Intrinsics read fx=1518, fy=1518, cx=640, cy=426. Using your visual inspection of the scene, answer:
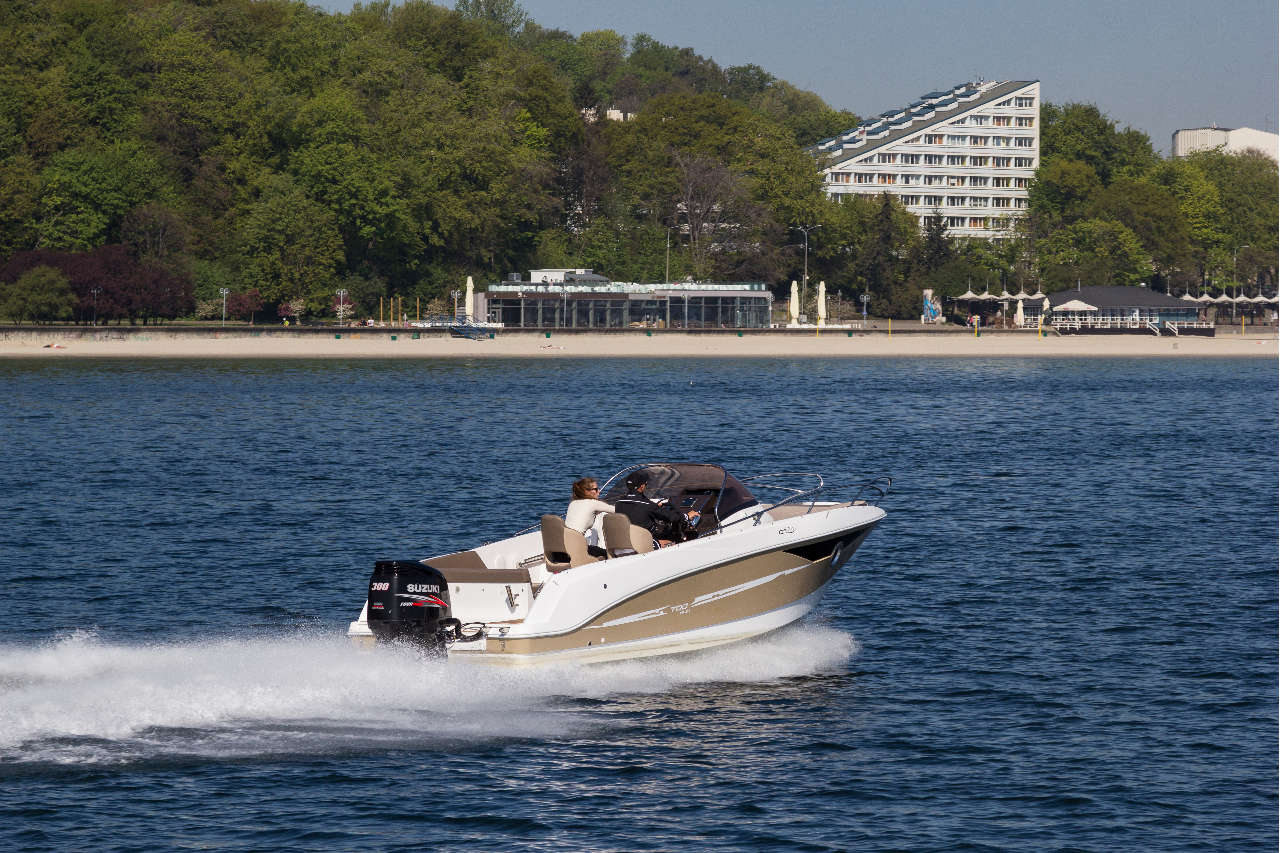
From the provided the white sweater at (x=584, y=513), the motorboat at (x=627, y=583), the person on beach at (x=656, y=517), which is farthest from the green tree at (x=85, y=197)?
the white sweater at (x=584, y=513)

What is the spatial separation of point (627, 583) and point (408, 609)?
262 centimetres

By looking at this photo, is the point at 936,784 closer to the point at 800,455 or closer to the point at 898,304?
the point at 800,455

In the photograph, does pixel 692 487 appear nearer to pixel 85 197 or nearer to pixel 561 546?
pixel 561 546

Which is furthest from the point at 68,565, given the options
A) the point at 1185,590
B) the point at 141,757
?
the point at 1185,590

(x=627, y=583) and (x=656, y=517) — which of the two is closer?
(x=627, y=583)

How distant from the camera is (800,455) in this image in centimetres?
4788

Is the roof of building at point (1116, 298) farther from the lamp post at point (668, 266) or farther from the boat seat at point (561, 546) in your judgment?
the boat seat at point (561, 546)

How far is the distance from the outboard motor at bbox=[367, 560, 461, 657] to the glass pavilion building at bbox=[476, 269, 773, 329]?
100m

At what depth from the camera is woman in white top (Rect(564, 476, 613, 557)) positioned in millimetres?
18781

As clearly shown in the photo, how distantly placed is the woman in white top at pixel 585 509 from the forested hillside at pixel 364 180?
92742 mm

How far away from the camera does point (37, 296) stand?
10231cm

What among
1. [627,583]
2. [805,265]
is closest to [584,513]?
[627,583]

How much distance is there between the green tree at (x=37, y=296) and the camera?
10212 cm

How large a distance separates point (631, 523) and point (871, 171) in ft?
598
